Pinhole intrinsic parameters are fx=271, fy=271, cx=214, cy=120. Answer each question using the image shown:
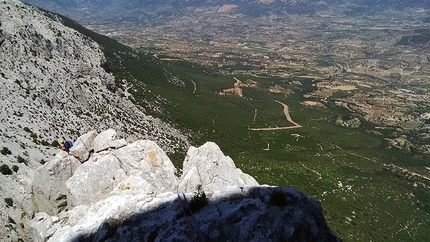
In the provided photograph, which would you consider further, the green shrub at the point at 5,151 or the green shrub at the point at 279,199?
the green shrub at the point at 5,151

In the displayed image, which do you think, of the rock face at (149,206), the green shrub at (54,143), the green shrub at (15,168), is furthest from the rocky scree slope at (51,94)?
the rock face at (149,206)

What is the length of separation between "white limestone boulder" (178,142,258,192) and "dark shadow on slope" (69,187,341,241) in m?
10.8

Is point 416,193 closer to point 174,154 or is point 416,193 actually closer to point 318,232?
point 174,154

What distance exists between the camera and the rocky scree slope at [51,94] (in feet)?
116

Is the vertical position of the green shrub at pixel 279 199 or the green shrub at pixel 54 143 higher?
the green shrub at pixel 279 199

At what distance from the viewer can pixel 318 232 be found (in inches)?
527

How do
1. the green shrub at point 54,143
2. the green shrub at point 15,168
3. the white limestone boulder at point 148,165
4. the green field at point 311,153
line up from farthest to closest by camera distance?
the green field at point 311,153
the green shrub at point 54,143
the white limestone boulder at point 148,165
the green shrub at point 15,168

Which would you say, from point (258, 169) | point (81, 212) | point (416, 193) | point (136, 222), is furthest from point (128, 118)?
point (416, 193)

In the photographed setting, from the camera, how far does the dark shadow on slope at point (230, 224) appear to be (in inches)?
522

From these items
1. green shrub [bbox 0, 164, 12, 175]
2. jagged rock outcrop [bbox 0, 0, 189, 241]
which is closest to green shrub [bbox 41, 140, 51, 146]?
jagged rock outcrop [bbox 0, 0, 189, 241]

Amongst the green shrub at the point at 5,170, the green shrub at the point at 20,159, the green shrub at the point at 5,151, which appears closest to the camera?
the green shrub at the point at 5,170

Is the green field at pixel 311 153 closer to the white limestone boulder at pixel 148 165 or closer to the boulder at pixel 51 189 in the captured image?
the white limestone boulder at pixel 148 165

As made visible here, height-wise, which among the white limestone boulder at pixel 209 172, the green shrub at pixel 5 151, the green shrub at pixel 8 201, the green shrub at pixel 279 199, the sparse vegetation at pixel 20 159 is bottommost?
the white limestone boulder at pixel 209 172

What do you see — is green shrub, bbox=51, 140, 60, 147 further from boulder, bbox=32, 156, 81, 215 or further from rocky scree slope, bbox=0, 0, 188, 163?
boulder, bbox=32, 156, 81, 215
